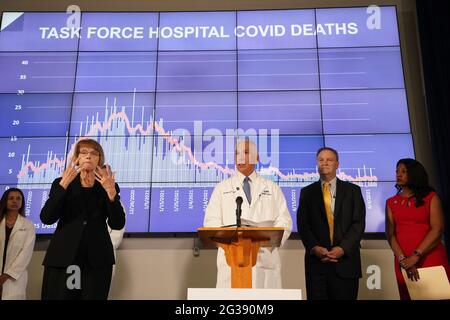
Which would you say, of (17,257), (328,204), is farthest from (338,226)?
(17,257)

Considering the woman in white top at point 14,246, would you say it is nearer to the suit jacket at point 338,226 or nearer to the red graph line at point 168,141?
the red graph line at point 168,141

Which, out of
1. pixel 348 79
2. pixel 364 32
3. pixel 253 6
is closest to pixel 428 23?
pixel 364 32

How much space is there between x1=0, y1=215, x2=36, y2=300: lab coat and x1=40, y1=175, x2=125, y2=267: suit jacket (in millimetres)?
1049

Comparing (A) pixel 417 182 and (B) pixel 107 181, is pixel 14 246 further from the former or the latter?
(A) pixel 417 182

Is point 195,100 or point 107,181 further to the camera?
point 195,100

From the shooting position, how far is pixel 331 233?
335 centimetres

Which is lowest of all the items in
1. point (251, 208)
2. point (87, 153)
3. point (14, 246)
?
point (14, 246)

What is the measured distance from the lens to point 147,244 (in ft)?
14.4

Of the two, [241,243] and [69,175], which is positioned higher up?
[69,175]

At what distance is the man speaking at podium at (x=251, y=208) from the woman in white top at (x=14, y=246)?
58.0 inches

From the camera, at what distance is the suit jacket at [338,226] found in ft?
10.6

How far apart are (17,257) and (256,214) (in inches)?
71.2

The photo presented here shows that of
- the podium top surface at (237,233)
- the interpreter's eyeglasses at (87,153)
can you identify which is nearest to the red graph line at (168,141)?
the interpreter's eyeglasses at (87,153)
